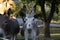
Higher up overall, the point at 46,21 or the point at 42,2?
the point at 42,2

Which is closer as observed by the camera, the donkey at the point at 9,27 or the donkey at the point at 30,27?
the donkey at the point at 9,27

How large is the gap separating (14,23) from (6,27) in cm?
56

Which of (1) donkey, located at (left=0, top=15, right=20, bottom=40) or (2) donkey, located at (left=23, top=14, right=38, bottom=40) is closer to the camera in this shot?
(1) donkey, located at (left=0, top=15, right=20, bottom=40)

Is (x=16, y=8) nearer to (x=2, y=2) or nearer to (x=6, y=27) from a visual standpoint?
(x=2, y=2)

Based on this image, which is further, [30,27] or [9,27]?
[30,27]

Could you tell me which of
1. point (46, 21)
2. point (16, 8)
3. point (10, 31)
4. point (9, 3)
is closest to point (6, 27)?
point (10, 31)

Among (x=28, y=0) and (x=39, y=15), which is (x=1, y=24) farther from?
(x=39, y=15)

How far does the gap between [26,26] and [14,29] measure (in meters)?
0.72

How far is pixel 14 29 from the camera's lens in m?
14.8

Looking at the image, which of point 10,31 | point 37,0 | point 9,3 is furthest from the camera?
point 9,3

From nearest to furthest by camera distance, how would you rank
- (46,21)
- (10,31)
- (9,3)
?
(10,31), (46,21), (9,3)

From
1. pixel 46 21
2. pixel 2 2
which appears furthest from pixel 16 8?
pixel 46 21

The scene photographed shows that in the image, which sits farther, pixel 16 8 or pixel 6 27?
pixel 16 8

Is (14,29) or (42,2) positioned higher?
(42,2)
